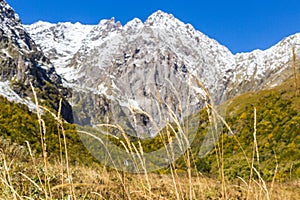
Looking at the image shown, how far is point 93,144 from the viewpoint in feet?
33.9

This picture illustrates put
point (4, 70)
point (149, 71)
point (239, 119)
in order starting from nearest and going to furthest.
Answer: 1. point (149, 71)
2. point (239, 119)
3. point (4, 70)

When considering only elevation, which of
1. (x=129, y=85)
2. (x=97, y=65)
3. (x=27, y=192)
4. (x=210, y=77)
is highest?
(x=97, y=65)

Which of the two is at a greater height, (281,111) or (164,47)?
(281,111)

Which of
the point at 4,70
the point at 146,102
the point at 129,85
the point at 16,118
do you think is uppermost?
the point at 4,70

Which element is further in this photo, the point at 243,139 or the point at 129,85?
the point at 243,139

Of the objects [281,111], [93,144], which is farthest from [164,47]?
[281,111]

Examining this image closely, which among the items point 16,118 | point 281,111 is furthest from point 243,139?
point 16,118

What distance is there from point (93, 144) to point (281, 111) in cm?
6129

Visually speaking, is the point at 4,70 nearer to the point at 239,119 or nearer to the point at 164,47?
the point at 239,119

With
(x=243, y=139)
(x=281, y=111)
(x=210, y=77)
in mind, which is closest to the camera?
(x=210, y=77)

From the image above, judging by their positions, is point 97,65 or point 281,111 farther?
point 281,111

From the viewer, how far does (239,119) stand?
7062 cm

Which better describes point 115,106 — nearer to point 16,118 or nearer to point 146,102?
point 146,102

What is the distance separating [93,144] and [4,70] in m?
142
